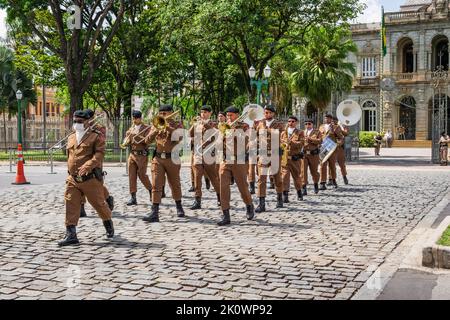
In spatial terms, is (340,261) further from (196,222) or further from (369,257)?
(196,222)

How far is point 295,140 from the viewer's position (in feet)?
40.9

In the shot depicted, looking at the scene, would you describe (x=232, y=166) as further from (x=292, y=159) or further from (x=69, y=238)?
(x=292, y=159)

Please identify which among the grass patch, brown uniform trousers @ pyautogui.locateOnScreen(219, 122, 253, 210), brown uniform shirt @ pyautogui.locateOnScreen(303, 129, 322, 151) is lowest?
the grass patch

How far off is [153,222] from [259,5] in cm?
1763

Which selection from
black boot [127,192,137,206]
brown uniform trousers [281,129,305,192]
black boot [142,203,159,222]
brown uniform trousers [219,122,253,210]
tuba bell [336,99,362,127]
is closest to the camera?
brown uniform trousers [219,122,253,210]

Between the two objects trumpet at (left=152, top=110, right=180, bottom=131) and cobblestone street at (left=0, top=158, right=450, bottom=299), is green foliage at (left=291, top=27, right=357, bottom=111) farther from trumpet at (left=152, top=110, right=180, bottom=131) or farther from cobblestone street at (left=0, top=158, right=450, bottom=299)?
trumpet at (left=152, top=110, right=180, bottom=131)

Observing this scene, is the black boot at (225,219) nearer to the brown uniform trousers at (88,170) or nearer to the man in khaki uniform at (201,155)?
the man in khaki uniform at (201,155)

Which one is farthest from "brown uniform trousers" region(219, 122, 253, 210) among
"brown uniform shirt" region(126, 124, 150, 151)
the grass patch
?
the grass patch

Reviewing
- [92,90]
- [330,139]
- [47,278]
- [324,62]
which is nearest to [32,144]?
[92,90]

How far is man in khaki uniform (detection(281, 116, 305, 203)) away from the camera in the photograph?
39.1 ft

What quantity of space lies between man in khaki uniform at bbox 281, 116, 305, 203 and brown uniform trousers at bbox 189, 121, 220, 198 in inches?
58.1

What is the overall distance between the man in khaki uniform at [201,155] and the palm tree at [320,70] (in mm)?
22290

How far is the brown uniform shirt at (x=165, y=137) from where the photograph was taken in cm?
983

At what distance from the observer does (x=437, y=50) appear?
169ft
